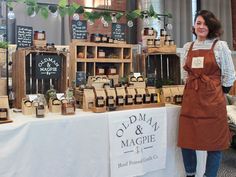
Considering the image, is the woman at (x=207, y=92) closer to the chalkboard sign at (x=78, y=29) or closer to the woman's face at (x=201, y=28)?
the woman's face at (x=201, y=28)

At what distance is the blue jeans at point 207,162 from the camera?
2.23 metres

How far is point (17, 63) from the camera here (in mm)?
2215

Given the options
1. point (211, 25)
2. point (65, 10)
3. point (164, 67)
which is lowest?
point (164, 67)

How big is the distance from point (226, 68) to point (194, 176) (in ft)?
2.80

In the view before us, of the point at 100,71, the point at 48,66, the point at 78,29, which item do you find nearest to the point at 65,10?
the point at 78,29

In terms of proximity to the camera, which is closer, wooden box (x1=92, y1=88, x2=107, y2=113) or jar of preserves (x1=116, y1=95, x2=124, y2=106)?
wooden box (x1=92, y1=88, x2=107, y2=113)

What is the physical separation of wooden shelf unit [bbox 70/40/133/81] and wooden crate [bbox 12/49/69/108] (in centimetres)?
9

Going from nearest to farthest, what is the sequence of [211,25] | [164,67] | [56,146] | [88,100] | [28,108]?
[56,146]
[28,108]
[88,100]
[211,25]
[164,67]

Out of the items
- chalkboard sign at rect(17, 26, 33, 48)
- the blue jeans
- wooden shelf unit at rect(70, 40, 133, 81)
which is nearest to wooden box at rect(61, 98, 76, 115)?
wooden shelf unit at rect(70, 40, 133, 81)

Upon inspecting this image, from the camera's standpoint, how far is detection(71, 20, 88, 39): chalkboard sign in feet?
7.95

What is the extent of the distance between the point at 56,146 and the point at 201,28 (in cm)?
124

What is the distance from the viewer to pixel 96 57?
2.49 meters

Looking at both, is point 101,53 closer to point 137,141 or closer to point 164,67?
point 164,67

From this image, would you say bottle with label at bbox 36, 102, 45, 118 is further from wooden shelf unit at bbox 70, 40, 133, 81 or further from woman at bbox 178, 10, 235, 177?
woman at bbox 178, 10, 235, 177
